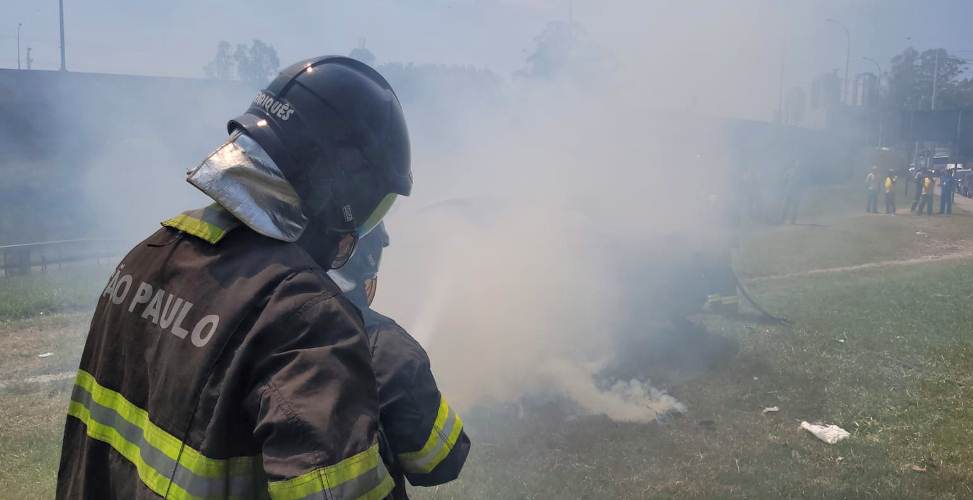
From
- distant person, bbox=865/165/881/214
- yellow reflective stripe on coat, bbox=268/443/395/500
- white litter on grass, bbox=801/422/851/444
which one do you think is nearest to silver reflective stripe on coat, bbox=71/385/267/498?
yellow reflective stripe on coat, bbox=268/443/395/500

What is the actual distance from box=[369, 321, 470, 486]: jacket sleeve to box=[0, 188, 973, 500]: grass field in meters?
2.74

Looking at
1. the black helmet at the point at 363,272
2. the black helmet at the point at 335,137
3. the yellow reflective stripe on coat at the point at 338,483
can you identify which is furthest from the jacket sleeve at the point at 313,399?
the black helmet at the point at 363,272

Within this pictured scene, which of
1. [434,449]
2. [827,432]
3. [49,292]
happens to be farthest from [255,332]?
[49,292]

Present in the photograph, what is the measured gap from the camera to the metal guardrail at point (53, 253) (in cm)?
1180

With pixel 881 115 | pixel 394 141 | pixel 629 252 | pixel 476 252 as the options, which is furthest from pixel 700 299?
pixel 881 115

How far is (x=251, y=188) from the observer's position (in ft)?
3.96

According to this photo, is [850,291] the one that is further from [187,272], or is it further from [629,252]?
[187,272]

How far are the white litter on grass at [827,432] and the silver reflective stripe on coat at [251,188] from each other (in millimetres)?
4337

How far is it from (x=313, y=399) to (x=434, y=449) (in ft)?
1.18

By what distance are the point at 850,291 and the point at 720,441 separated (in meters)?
5.67

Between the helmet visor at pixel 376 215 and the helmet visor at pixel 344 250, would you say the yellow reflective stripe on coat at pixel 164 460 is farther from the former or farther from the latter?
the helmet visor at pixel 376 215

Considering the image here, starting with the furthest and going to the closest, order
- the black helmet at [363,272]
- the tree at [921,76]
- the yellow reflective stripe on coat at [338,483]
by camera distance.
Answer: the tree at [921,76]
the black helmet at [363,272]
the yellow reflective stripe on coat at [338,483]

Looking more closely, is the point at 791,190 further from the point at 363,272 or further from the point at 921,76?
the point at 921,76

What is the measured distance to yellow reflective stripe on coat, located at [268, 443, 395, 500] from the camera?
930mm
